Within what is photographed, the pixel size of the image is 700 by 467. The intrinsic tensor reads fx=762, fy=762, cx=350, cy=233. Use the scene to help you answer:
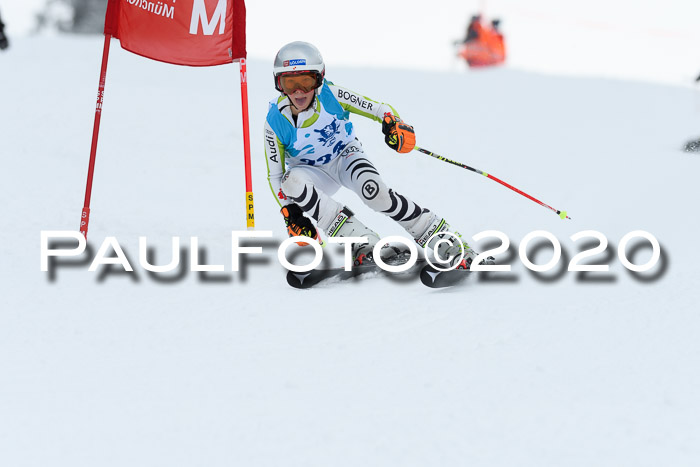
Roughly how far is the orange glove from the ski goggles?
1.70ft

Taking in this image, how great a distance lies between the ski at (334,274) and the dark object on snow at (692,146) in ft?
19.4

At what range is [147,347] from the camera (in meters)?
3.54

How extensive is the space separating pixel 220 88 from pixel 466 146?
4662mm

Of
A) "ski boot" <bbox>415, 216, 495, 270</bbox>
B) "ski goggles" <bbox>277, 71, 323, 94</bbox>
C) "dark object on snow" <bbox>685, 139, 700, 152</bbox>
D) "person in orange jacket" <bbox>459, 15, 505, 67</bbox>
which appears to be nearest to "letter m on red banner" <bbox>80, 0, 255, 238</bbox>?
"ski goggles" <bbox>277, 71, 323, 94</bbox>

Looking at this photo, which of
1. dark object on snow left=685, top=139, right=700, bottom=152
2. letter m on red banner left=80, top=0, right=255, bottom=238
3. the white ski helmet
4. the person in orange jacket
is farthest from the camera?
the person in orange jacket

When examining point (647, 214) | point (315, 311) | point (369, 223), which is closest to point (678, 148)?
point (647, 214)

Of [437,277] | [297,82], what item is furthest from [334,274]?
[297,82]

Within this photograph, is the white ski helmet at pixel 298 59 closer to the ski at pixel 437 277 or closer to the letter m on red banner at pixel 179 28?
the letter m on red banner at pixel 179 28

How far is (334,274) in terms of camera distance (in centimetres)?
486

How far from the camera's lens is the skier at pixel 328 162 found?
480 centimetres

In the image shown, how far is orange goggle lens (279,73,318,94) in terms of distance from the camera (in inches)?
185

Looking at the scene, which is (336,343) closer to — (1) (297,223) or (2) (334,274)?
(2) (334,274)

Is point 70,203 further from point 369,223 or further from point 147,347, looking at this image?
point 147,347

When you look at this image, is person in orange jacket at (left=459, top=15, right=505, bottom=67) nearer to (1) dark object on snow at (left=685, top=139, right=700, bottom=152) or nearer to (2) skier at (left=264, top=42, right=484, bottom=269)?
(1) dark object on snow at (left=685, top=139, right=700, bottom=152)
